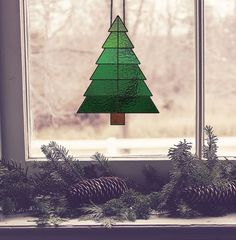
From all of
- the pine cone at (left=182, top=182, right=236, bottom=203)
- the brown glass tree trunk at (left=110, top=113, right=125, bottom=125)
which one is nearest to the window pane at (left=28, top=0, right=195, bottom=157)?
the brown glass tree trunk at (left=110, top=113, right=125, bottom=125)

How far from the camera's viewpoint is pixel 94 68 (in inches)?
58.6

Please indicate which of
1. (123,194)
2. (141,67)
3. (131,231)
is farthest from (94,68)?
(131,231)

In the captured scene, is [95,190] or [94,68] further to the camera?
[94,68]

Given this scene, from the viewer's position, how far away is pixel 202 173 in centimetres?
132

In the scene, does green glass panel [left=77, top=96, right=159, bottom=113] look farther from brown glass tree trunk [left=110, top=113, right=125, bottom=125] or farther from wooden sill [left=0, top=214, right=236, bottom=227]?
wooden sill [left=0, top=214, right=236, bottom=227]

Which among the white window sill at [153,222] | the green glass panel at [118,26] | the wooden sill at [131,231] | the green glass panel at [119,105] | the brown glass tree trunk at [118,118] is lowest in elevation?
the wooden sill at [131,231]

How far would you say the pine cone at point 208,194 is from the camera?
4.19 ft

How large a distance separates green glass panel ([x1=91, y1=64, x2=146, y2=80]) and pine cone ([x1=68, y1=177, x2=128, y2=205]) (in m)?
0.23

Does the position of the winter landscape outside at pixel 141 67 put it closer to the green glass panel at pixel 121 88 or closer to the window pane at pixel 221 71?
the window pane at pixel 221 71

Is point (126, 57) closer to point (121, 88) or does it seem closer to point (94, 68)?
point (121, 88)

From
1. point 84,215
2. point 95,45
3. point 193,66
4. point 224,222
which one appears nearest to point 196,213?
point 224,222

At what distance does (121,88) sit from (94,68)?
0.60 ft

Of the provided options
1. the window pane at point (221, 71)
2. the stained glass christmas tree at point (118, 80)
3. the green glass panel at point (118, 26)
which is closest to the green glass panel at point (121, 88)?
the stained glass christmas tree at point (118, 80)

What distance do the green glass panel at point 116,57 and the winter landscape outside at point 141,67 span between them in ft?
0.49
